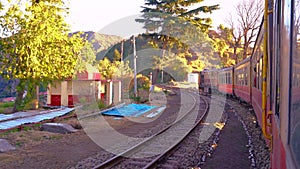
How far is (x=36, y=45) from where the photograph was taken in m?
15.0

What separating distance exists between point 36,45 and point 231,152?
10.7 m

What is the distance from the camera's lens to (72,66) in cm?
1731

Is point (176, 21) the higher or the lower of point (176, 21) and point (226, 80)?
the higher

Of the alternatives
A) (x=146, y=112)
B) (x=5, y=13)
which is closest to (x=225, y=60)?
(x=146, y=112)

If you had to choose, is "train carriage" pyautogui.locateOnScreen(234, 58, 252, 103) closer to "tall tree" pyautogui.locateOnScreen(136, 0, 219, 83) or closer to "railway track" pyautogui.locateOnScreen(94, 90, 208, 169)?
"railway track" pyautogui.locateOnScreen(94, 90, 208, 169)

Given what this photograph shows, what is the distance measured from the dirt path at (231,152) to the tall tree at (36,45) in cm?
932

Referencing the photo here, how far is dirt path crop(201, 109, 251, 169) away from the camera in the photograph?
23.9ft

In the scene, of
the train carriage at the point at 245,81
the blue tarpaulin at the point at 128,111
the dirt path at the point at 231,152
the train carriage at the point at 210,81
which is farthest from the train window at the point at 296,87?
the train carriage at the point at 210,81

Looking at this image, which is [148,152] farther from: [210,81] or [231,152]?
[210,81]

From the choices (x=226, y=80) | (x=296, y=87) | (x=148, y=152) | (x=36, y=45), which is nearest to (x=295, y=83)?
(x=296, y=87)

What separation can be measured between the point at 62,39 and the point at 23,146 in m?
8.70

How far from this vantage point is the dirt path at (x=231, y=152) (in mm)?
7285

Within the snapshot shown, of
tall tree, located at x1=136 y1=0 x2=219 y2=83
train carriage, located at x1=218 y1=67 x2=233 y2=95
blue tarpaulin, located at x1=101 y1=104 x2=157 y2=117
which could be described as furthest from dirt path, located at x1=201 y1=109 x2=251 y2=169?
tall tree, located at x1=136 y1=0 x2=219 y2=83

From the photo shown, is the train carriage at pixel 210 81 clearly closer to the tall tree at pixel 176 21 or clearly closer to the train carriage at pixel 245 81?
the tall tree at pixel 176 21
